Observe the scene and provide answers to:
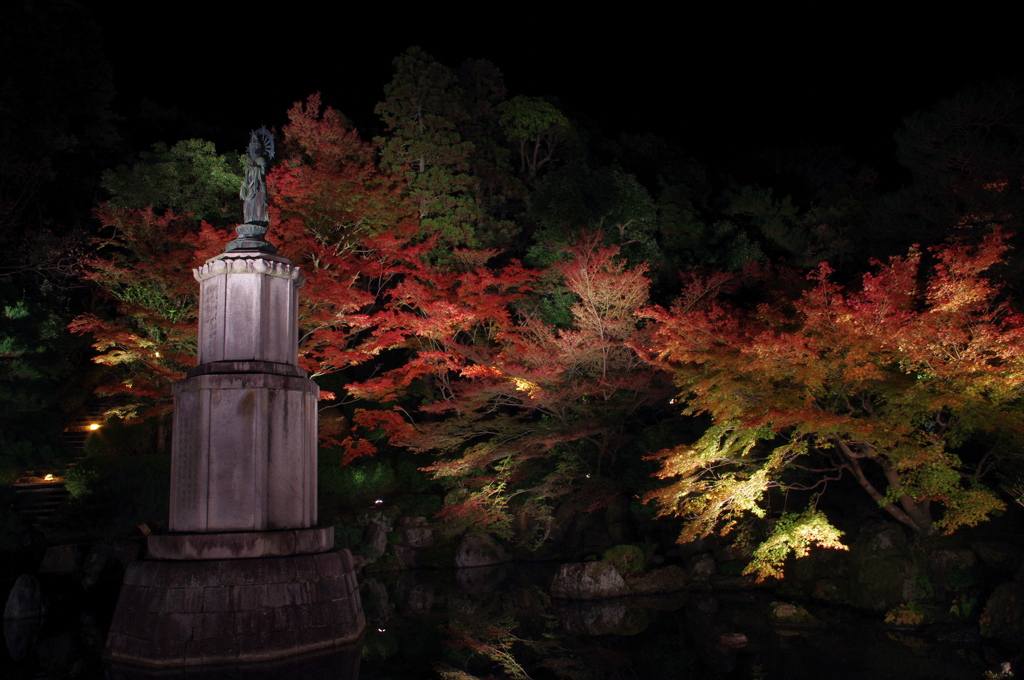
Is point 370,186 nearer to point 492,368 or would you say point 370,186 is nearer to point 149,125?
point 492,368

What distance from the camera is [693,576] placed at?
14.7 metres

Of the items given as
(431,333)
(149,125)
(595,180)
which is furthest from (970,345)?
(149,125)

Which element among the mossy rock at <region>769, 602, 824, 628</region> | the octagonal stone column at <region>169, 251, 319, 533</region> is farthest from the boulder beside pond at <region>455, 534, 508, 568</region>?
the octagonal stone column at <region>169, 251, 319, 533</region>

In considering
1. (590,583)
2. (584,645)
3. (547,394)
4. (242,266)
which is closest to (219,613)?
(242,266)

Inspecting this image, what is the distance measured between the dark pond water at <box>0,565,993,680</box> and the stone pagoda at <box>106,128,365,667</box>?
357 millimetres

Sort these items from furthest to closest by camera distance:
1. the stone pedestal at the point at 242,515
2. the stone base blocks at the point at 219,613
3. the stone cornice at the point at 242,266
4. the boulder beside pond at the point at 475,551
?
the boulder beside pond at the point at 475,551 < the stone cornice at the point at 242,266 < the stone pedestal at the point at 242,515 < the stone base blocks at the point at 219,613

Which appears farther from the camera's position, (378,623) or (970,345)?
(378,623)

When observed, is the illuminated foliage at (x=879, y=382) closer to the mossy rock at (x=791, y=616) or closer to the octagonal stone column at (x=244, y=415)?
the mossy rock at (x=791, y=616)

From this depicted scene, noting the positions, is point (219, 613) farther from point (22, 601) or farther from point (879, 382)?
point (879, 382)

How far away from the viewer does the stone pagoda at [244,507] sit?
334 inches

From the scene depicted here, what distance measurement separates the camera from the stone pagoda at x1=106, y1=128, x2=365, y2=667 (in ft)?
27.8

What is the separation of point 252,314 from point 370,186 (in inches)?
406

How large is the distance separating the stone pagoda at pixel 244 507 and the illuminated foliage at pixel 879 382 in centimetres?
589

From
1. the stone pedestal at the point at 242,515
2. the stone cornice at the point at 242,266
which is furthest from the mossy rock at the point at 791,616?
the stone cornice at the point at 242,266
